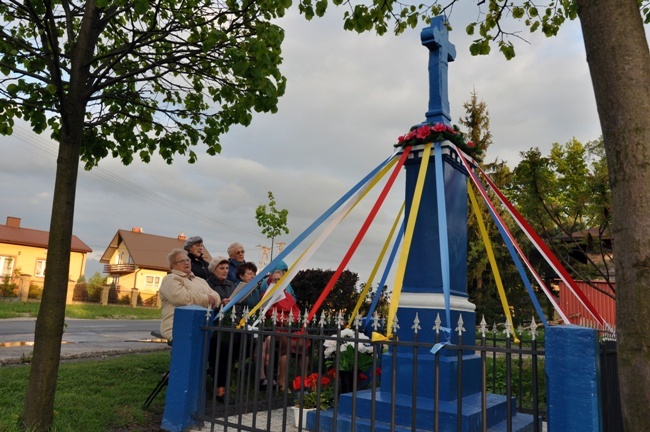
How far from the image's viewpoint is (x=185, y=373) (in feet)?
15.5

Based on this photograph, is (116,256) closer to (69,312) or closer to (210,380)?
(69,312)

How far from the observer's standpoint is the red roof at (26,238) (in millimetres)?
37031

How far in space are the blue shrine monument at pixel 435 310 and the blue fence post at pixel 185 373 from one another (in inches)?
44.0

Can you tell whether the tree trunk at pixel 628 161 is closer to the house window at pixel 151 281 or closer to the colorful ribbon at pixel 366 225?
the colorful ribbon at pixel 366 225

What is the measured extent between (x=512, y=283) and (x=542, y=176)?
15.5 m

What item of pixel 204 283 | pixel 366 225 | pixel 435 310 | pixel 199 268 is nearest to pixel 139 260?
pixel 199 268

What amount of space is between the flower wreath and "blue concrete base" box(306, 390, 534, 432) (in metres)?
2.52

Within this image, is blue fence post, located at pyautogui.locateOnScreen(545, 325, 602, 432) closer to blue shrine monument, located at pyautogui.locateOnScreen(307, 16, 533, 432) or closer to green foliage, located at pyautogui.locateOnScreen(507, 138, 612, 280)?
blue shrine monument, located at pyautogui.locateOnScreen(307, 16, 533, 432)

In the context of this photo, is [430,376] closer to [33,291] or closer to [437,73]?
[437,73]

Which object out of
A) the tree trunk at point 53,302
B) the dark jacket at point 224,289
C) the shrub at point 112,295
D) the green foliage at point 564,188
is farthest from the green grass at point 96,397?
the shrub at point 112,295

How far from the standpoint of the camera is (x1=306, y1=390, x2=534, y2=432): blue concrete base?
4.15m

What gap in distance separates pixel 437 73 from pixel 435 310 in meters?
2.67

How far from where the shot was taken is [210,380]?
20.6 ft

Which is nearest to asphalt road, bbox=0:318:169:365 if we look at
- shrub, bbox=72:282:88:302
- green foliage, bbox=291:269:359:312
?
green foliage, bbox=291:269:359:312
